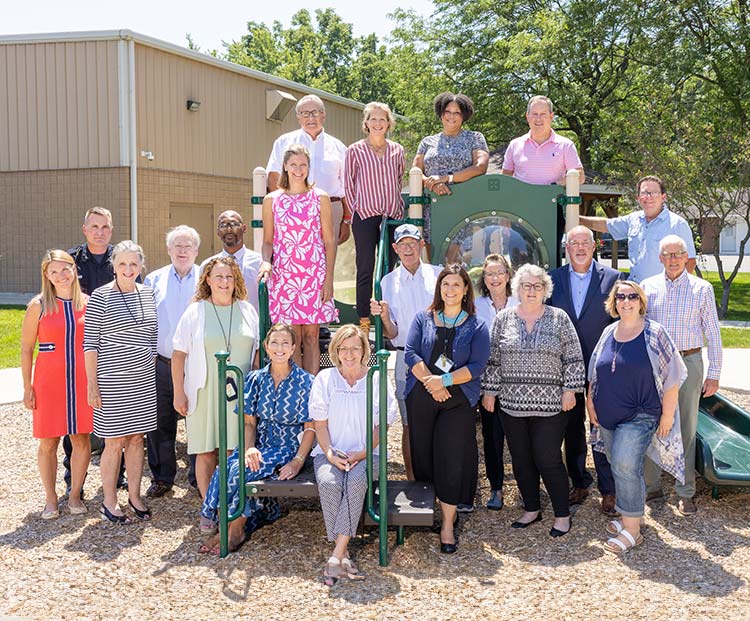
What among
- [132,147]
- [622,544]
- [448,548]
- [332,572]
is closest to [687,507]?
[622,544]

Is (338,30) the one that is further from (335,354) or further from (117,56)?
(335,354)

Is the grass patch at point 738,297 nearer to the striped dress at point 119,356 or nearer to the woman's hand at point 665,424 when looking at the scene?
the woman's hand at point 665,424

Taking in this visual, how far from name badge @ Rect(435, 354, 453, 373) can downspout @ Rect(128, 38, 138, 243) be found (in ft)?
45.1

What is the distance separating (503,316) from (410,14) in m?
21.7

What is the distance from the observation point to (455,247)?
676cm

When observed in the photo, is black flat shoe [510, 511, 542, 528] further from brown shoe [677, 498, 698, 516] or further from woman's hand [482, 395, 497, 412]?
brown shoe [677, 498, 698, 516]

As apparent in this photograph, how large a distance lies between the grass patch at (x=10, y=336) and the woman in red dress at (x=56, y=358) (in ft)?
20.8

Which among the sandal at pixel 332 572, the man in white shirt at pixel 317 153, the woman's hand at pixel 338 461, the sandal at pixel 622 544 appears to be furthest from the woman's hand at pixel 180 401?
the sandal at pixel 622 544

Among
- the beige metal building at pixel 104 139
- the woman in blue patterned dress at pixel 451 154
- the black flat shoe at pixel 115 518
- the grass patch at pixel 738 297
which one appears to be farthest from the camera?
the beige metal building at pixel 104 139

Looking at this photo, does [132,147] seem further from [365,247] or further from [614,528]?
[614,528]

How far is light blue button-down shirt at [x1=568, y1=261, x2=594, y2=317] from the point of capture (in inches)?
214

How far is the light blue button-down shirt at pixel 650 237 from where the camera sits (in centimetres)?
580

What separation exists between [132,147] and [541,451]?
1442 centimetres

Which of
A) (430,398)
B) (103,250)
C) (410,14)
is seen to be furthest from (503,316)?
(410,14)
